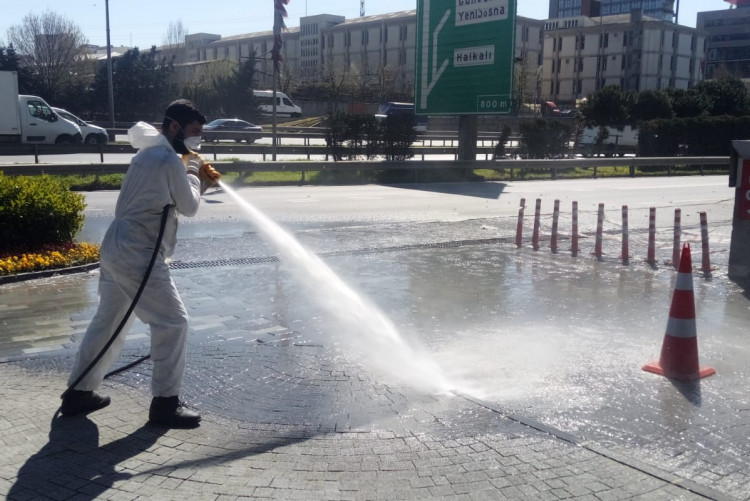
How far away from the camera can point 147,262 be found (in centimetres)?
470

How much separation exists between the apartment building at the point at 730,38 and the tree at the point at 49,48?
299 feet

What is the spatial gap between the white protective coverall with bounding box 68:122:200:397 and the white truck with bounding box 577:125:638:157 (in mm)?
39245

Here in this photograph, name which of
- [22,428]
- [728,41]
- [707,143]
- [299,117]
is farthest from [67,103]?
[728,41]

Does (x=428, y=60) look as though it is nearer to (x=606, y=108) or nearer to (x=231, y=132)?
(x=231, y=132)

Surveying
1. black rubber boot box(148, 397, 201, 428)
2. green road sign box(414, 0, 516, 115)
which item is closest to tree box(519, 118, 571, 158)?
green road sign box(414, 0, 516, 115)

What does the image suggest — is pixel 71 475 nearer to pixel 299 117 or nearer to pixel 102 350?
pixel 102 350

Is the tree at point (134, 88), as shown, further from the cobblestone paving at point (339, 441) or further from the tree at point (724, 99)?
the cobblestone paving at point (339, 441)

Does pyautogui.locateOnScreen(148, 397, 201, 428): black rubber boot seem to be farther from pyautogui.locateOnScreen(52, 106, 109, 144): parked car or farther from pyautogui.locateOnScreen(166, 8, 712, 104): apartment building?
pyautogui.locateOnScreen(166, 8, 712, 104): apartment building

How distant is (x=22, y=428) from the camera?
4.72m

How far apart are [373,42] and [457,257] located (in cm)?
9319

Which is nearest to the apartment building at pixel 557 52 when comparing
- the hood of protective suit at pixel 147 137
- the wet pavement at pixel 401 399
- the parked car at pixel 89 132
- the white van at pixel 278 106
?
the white van at pixel 278 106

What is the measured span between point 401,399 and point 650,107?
43899mm

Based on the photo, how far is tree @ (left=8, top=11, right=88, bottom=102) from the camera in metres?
58.5

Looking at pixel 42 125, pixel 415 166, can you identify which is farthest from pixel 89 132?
pixel 415 166
